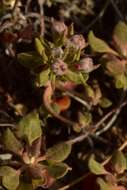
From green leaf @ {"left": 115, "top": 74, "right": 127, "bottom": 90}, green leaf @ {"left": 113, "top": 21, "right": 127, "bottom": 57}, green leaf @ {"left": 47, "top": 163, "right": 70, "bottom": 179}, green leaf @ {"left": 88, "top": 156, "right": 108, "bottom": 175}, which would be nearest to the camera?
green leaf @ {"left": 47, "top": 163, "right": 70, "bottom": 179}

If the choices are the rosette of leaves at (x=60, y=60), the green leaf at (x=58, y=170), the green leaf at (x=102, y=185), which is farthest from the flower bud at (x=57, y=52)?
the green leaf at (x=102, y=185)

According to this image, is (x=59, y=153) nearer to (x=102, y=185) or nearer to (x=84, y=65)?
(x=102, y=185)

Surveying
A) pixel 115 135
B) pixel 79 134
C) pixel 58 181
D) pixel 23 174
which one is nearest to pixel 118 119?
pixel 115 135

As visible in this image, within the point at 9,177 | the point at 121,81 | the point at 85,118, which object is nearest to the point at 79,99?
the point at 85,118

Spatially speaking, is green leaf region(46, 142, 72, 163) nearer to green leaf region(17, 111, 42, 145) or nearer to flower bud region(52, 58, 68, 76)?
green leaf region(17, 111, 42, 145)

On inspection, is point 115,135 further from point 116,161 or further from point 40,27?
point 40,27

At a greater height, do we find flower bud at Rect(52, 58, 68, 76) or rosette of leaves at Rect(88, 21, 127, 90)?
flower bud at Rect(52, 58, 68, 76)

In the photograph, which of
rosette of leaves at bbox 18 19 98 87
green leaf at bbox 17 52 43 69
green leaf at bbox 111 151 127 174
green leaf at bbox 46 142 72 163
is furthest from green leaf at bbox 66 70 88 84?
green leaf at bbox 111 151 127 174

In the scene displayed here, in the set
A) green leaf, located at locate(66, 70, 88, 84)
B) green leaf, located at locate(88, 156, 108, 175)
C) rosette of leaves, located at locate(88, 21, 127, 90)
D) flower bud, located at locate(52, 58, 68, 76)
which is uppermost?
flower bud, located at locate(52, 58, 68, 76)
